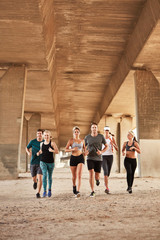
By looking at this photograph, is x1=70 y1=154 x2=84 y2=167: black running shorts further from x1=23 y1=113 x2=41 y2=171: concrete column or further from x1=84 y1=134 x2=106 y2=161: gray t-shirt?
x1=23 y1=113 x2=41 y2=171: concrete column

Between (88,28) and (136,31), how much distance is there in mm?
2332

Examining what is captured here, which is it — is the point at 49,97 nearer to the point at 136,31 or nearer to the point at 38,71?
the point at 38,71

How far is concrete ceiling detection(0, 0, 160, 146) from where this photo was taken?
12.8 m

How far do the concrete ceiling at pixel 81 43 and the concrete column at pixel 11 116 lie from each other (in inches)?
29.5

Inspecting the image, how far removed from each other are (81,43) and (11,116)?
5.50 m

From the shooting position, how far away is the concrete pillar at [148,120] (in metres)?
17.6

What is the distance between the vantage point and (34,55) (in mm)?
16281

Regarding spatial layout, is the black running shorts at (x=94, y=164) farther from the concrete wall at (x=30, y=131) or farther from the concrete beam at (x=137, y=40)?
the concrete wall at (x=30, y=131)

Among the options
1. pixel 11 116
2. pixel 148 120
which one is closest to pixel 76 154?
pixel 11 116

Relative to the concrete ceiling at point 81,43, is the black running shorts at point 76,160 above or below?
below

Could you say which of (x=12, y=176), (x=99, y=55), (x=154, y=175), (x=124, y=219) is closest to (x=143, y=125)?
(x=154, y=175)

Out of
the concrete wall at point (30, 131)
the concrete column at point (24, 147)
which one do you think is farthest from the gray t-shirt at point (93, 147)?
the concrete wall at point (30, 131)

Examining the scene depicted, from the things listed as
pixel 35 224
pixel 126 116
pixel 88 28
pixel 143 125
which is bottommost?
pixel 35 224

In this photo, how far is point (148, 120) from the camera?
1808 centimetres
